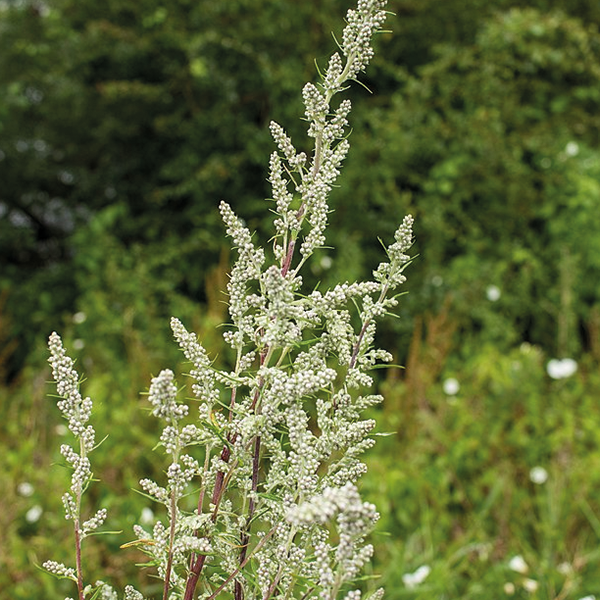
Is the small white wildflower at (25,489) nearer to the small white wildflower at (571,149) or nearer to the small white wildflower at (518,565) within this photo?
the small white wildflower at (518,565)

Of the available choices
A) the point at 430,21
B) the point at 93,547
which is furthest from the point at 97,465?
the point at 430,21

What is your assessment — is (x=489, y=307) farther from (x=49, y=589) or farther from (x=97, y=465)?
(x=49, y=589)

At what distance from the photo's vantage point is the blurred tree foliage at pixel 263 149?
552 cm

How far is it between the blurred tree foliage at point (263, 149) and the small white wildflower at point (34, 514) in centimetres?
177

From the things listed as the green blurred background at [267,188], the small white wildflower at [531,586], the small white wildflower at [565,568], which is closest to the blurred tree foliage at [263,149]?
the green blurred background at [267,188]

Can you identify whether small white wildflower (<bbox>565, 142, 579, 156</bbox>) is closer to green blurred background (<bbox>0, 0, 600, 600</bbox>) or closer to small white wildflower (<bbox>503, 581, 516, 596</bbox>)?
green blurred background (<bbox>0, 0, 600, 600</bbox>)

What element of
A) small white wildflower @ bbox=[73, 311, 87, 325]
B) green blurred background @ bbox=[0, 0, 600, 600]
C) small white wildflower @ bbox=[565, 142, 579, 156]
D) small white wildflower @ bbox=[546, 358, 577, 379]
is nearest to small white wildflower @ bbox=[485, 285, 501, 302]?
green blurred background @ bbox=[0, 0, 600, 600]

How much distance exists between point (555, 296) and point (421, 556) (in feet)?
9.66

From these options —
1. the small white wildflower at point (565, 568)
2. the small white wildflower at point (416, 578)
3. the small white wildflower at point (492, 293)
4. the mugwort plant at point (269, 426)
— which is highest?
the mugwort plant at point (269, 426)

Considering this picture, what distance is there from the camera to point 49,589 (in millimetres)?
2920

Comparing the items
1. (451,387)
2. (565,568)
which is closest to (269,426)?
(565,568)

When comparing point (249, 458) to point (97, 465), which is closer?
point (249, 458)

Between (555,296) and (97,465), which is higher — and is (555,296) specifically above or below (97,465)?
below

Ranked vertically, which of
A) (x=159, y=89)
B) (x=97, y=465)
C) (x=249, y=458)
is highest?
(x=249, y=458)
